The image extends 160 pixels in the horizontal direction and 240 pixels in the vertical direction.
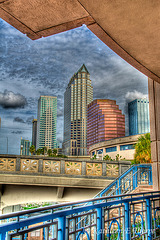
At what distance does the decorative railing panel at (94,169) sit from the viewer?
11.8 metres

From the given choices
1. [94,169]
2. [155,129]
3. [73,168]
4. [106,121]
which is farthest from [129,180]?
[106,121]

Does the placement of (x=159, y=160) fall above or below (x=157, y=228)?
above

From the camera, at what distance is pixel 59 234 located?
3.37 metres

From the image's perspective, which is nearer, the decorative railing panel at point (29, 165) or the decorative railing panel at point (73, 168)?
the decorative railing panel at point (29, 165)

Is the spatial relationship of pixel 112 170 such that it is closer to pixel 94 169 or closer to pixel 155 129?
pixel 94 169

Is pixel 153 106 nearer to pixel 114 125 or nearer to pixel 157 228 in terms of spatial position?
pixel 157 228

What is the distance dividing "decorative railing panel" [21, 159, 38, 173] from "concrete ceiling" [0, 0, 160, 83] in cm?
824

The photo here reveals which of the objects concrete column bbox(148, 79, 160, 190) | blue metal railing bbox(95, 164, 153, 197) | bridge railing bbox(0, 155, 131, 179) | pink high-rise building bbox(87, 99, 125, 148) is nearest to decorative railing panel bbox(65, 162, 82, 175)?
bridge railing bbox(0, 155, 131, 179)

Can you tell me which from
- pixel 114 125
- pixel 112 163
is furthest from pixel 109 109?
pixel 112 163

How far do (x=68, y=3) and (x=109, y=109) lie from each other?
175583 millimetres

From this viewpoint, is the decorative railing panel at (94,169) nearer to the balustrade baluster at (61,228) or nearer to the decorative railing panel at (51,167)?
the decorative railing panel at (51,167)

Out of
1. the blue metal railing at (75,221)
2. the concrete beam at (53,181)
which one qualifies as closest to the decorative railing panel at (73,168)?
the concrete beam at (53,181)

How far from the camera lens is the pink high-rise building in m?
170

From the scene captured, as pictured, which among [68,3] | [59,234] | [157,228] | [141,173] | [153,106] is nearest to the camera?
[68,3]
